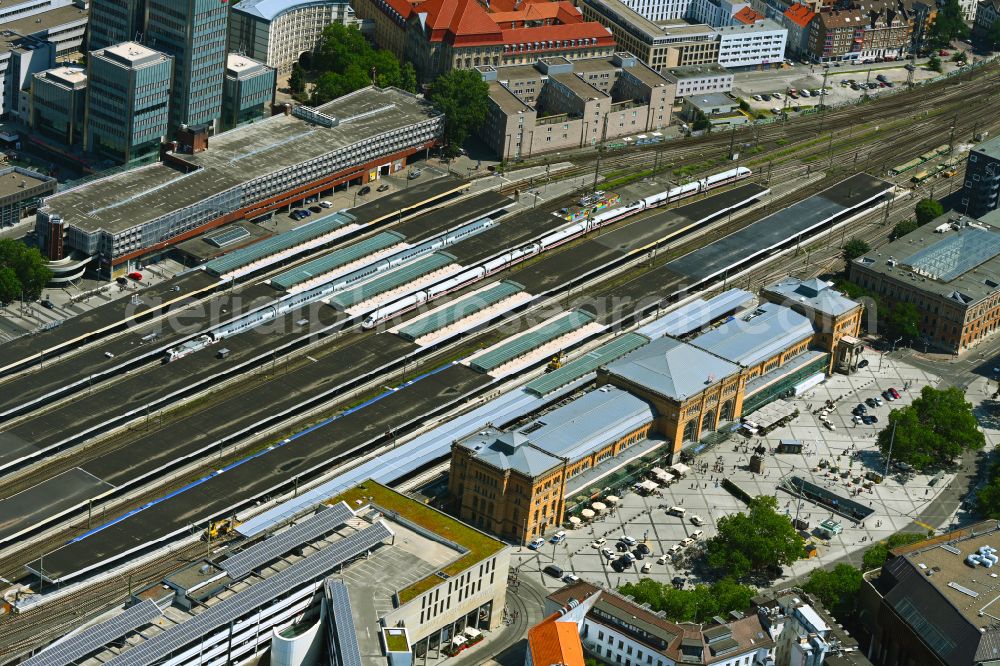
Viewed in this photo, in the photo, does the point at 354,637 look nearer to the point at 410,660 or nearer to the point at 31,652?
the point at 410,660

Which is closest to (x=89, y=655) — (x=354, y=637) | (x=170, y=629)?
(x=170, y=629)

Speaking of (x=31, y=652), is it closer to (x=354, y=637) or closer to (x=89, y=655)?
(x=89, y=655)

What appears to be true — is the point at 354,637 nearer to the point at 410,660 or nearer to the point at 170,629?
the point at 410,660

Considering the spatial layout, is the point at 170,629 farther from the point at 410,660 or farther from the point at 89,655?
the point at 410,660

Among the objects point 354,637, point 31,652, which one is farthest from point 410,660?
point 31,652
